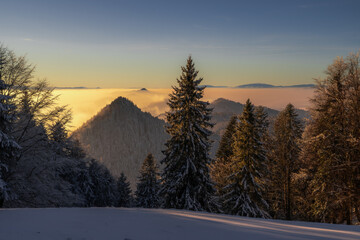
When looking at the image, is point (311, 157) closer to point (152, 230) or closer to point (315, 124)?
point (315, 124)

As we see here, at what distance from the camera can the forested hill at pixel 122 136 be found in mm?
145100

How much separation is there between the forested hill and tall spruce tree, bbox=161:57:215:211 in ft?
378

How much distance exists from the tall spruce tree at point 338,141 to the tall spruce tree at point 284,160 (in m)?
9.52

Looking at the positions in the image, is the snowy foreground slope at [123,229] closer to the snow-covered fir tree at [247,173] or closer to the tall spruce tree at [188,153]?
the tall spruce tree at [188,153]

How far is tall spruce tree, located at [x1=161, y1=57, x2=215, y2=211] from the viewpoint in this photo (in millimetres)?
20125

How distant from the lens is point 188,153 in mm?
20562

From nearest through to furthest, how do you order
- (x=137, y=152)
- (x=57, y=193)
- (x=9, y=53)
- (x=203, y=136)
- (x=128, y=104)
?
(x=9, y=53)
(x=57, y=193)
(x=203, y=136)
(x=137, y=152)
(x=128, y=104)

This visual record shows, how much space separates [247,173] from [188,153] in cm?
571

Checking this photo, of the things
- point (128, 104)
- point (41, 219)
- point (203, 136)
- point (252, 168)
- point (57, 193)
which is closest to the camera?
point (41, 219)

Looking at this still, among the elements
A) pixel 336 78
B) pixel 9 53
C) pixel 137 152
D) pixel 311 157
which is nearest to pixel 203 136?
pixel 311 157

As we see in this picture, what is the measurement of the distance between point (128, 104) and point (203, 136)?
164710 mm

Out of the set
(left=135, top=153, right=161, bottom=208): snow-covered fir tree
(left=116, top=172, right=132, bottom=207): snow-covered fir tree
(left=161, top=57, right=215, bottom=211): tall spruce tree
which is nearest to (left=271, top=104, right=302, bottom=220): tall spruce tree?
(left=161, top=57, right=215, bottom=211): tall spruce tree

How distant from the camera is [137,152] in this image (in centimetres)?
15188

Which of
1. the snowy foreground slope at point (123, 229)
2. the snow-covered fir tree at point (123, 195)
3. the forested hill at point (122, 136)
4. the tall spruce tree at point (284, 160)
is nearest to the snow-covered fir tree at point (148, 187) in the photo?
the snow-covered fir tree at point (123, 195)
